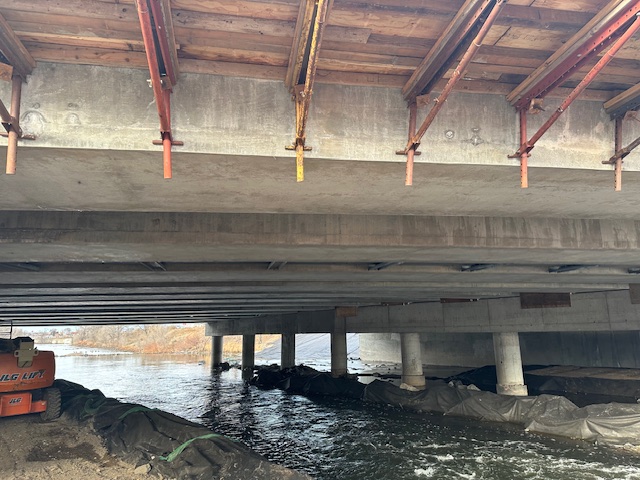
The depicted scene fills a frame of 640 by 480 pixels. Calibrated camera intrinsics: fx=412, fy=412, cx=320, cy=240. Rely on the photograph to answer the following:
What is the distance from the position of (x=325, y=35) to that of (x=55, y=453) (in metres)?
11.7

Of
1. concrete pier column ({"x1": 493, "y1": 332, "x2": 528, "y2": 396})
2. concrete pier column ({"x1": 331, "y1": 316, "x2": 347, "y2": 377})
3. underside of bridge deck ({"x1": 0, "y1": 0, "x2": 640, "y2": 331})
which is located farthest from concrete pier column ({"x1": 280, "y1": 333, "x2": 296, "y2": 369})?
underside of bridge deck ({"x1": 0, "y1": 0, "x2": 640, "y2": 331})

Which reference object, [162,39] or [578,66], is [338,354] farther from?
[162,39]

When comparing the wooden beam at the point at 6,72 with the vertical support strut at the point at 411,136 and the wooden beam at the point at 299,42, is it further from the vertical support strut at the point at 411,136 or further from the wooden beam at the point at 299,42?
the vertical support strut at the point at 411,136

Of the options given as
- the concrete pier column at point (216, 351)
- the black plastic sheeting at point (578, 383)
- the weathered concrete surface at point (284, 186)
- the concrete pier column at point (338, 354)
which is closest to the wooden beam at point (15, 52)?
the weathered concrete surface at point (284, 186)

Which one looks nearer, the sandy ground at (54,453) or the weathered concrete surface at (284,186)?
the weathered concrete surface at (284,186)

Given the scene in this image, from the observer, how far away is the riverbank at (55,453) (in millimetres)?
8891

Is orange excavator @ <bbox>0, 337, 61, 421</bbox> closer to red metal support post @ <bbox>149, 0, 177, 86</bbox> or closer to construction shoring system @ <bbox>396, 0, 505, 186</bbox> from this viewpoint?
red metal support post @ <bbox>149, 0, 177, 86</bbox>

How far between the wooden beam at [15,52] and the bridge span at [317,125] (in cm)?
2

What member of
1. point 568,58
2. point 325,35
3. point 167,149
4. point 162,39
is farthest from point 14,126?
point 568,58

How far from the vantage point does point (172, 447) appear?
9844 millimetres

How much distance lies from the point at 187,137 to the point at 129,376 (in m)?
41.3

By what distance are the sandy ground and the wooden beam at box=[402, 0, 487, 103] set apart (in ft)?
29.6

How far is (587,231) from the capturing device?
8.58 meters

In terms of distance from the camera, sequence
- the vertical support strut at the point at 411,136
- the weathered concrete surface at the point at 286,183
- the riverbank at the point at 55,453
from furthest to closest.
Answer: the riverbank at the point at 55,453 → the vertical support strut at the point at 411,136 → the weathered concrete surface at the point at 286,183
